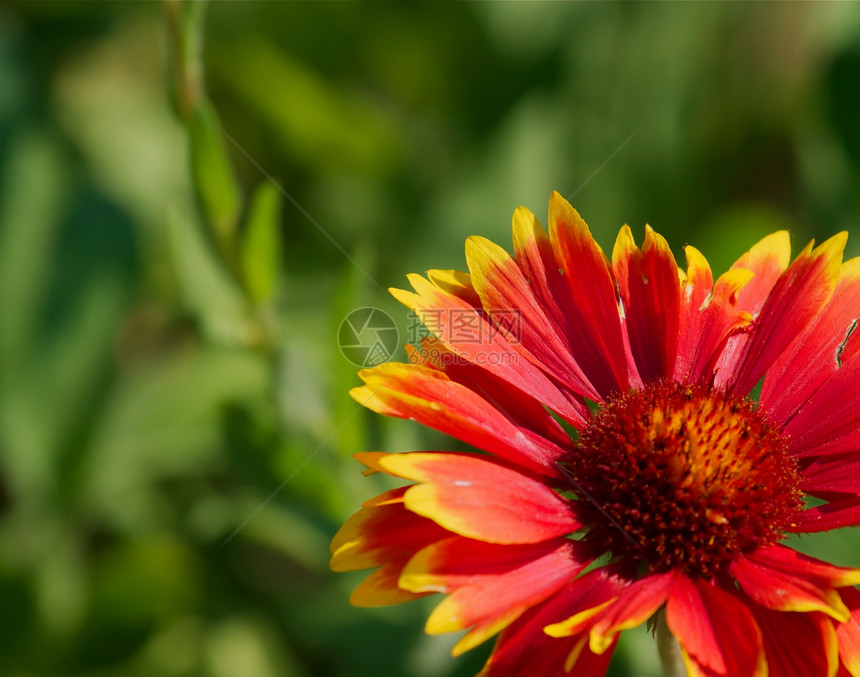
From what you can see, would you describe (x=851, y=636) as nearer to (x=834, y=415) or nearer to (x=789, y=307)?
(x=834, y=415)

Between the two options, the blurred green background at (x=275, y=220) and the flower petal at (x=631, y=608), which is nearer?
the flower petal at (x=631, y=608)

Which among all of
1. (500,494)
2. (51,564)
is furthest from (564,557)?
(51,564)

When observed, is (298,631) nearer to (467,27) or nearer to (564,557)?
(564,557)

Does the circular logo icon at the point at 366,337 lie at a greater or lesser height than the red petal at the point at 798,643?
greater

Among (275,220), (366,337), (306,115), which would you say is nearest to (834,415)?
(366,337)

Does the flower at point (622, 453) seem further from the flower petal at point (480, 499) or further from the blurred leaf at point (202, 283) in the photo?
the blurred leaf at point (202, 283)

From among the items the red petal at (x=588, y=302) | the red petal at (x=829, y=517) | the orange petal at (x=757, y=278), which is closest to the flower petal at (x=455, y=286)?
the red petal at (x=588, y=302)
